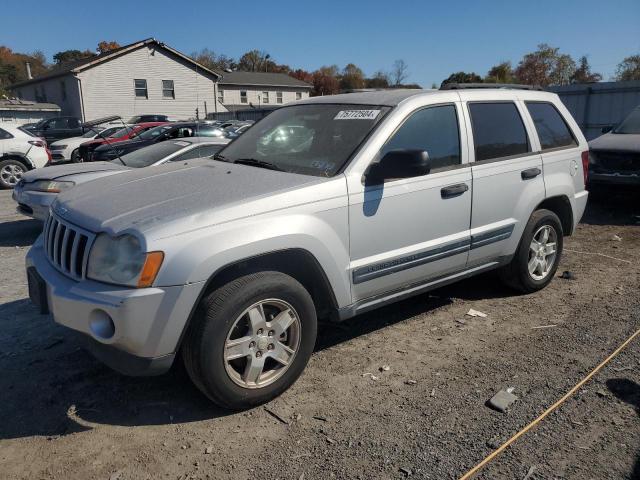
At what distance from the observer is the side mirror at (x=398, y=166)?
3.42m

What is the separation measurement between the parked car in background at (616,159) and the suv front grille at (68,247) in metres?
8.22

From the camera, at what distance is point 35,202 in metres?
7.10

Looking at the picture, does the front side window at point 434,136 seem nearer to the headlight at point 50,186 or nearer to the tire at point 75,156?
the headlight at point 50,186

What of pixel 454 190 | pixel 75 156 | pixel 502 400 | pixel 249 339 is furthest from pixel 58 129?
pixel 502 400

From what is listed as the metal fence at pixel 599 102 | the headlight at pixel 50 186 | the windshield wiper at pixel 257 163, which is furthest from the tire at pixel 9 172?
the metal fence at pixel 599 102

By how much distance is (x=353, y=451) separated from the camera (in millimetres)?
2828

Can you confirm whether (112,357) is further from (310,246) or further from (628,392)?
(628,392)

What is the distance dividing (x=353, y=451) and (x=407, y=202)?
1.69 meters

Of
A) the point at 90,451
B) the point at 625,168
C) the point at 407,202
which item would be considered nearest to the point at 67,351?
the point at 90,451

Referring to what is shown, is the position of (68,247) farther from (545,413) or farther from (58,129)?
(58,129)

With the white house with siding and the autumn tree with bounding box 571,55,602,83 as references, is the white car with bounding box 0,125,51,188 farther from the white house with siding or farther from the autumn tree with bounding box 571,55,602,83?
the autumn tree with bounding box 571,55,602,83

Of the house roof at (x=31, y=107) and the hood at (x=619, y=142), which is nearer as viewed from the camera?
the hood at (x=619, y=142)

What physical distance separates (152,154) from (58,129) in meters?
18.0

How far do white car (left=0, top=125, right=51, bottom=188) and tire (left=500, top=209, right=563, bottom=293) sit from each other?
1173cm
